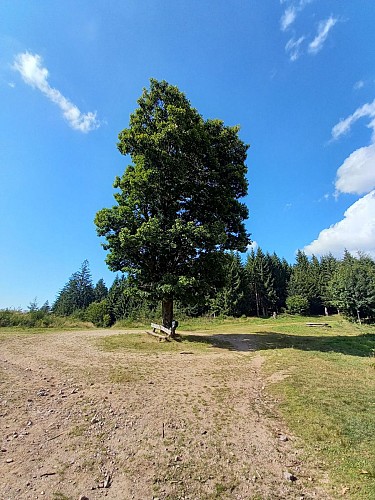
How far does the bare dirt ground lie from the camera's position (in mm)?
4090

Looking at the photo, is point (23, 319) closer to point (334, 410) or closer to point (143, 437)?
point (143, 437)

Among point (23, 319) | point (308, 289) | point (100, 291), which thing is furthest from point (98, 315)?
point (308, 289)

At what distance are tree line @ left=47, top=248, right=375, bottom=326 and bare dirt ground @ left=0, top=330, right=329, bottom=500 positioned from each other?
3832 centimetres

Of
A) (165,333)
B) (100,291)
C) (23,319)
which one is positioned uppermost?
(100,291)

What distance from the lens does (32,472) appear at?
429 cm

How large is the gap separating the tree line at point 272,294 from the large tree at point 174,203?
1204 inches

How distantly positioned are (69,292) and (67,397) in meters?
116

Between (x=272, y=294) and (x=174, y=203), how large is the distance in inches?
2575

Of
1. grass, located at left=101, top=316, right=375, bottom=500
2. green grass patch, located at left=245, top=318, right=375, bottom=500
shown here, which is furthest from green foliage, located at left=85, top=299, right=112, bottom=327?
green grass patch, located at left=245, top=318, right=375, bottom=500

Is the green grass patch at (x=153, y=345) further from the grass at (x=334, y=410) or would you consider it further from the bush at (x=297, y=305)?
the bush at (x=297, y=305)

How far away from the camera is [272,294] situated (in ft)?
251

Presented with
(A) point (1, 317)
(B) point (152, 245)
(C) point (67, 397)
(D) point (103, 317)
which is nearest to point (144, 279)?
(B) point (152, 245)

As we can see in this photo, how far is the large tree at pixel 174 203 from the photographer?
1593cm

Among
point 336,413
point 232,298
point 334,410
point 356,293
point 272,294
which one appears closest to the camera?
point 336,413
